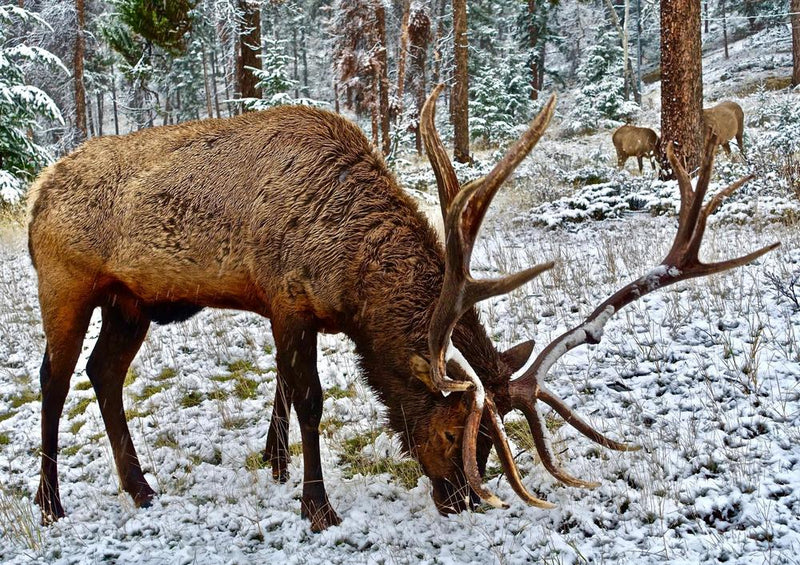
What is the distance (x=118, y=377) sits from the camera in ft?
13.9

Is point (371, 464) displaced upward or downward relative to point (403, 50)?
downward

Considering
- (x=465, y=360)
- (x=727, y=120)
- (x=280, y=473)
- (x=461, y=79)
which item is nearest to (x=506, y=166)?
(x=465, y=360)

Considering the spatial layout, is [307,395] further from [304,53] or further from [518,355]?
[304,53]

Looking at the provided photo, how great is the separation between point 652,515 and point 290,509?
1.98m

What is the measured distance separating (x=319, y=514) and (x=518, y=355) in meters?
1.39

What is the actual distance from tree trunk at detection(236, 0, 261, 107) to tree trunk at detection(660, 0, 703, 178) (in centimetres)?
720

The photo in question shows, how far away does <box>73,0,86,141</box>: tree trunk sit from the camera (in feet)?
69.0

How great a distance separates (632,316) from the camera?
511 cm

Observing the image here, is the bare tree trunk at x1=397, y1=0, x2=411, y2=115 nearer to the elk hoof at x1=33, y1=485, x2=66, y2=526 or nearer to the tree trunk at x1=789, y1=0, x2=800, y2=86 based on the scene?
the tree trunk at x1=789, y1=0, x2=800, y2=86

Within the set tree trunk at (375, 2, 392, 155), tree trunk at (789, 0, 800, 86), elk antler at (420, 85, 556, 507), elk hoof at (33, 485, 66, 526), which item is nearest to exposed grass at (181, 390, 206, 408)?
elk hoof at (33, 485, 66, 526)

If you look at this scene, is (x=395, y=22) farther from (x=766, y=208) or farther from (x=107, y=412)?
(x=107, y=412)

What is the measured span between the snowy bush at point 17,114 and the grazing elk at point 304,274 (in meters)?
9.08

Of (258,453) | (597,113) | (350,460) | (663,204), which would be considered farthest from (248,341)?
(597,113)

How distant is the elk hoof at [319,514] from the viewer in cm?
333
